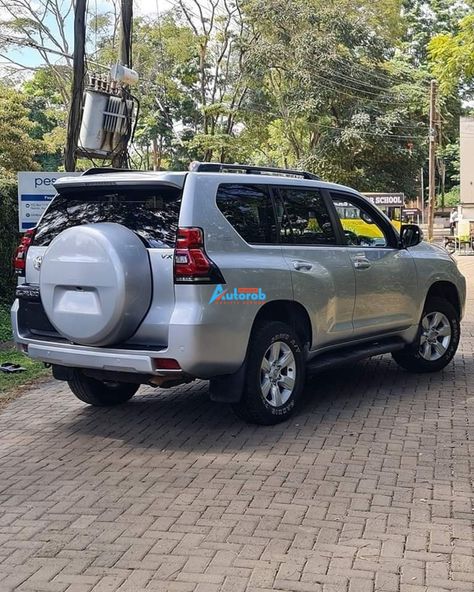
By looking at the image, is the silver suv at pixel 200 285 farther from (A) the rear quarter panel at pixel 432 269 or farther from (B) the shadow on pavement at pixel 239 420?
(A) the rear quarter panel at pixel 432 269

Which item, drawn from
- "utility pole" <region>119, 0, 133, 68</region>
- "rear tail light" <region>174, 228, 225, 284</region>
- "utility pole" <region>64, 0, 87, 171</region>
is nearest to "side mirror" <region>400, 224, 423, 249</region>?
"rear tail light" <region>174, 228, 225, 284</region>

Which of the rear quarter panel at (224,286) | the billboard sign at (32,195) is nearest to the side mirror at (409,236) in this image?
the rear quarter panel at (224,286)

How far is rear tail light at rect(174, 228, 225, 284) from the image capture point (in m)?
5.22

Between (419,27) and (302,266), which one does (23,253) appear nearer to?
(302,266)

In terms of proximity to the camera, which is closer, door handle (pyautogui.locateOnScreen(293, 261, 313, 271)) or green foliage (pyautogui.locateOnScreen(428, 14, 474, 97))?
door handle (pyautogui.locateOnScreen(293, 261, 313, 271))

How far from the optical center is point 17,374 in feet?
27.2

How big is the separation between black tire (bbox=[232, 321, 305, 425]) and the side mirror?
196cm

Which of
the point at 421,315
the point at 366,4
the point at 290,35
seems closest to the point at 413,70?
the point at 366,4

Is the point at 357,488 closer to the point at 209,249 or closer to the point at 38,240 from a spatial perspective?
the point at 209,249

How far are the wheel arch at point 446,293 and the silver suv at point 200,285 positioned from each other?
111cm

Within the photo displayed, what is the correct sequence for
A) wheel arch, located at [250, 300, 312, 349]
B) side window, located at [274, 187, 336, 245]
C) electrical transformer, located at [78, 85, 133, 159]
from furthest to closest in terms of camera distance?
electrical transformer, located at [78, 85, 133, 159], side window, located at [274, 187, 336, 245], wheel arch, located at [250, 300, 312, 349]

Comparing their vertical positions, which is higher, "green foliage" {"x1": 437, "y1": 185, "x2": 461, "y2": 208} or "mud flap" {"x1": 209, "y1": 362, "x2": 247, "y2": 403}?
"green foliage" {"x1": 437, "y1": 185, "x2": 461, "y2": 208}

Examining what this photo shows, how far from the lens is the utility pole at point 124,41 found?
12.2 metres

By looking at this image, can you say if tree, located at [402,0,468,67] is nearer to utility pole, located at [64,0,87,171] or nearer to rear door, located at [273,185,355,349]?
utility pole, located at [64,0,87,171]
